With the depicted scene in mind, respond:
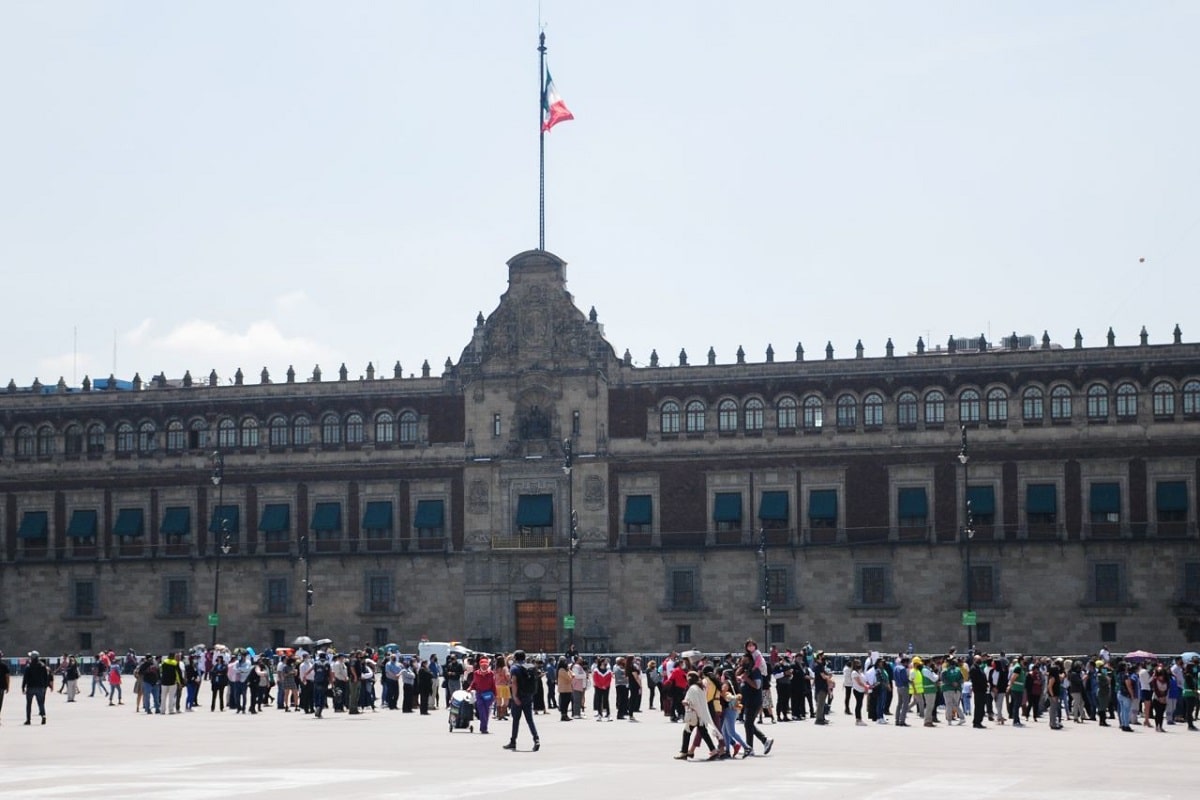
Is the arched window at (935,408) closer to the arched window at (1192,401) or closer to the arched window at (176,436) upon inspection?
the arched window at (1192,401)

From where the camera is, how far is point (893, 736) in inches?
1576

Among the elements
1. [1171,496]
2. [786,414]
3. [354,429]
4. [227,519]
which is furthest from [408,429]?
[1171,496]

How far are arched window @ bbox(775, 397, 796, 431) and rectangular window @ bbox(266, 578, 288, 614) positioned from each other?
21924 millimetres

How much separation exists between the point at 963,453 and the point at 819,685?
103 feet

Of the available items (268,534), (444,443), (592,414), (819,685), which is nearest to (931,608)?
(592,414)

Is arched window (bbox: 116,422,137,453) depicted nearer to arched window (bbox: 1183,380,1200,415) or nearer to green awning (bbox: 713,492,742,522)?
green awning (bbox: 713,492,742,522)

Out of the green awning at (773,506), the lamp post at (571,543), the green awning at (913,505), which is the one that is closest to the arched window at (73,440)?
the lamp post at (571,543)

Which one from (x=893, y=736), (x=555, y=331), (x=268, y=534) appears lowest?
(x=893, y=736)

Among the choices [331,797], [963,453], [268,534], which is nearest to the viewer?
[331,797]

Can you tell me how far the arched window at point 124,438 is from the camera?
8900cm

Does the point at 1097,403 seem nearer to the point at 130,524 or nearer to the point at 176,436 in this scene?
the point at 176,436

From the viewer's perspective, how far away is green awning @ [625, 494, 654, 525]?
269ft

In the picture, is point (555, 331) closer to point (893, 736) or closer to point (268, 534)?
point (268, 534)

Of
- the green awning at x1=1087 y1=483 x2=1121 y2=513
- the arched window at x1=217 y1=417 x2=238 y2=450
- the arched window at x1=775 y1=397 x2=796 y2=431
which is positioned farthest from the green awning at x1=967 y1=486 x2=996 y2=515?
the arched window at x1=217 y1=417 x2=238 y2=450
